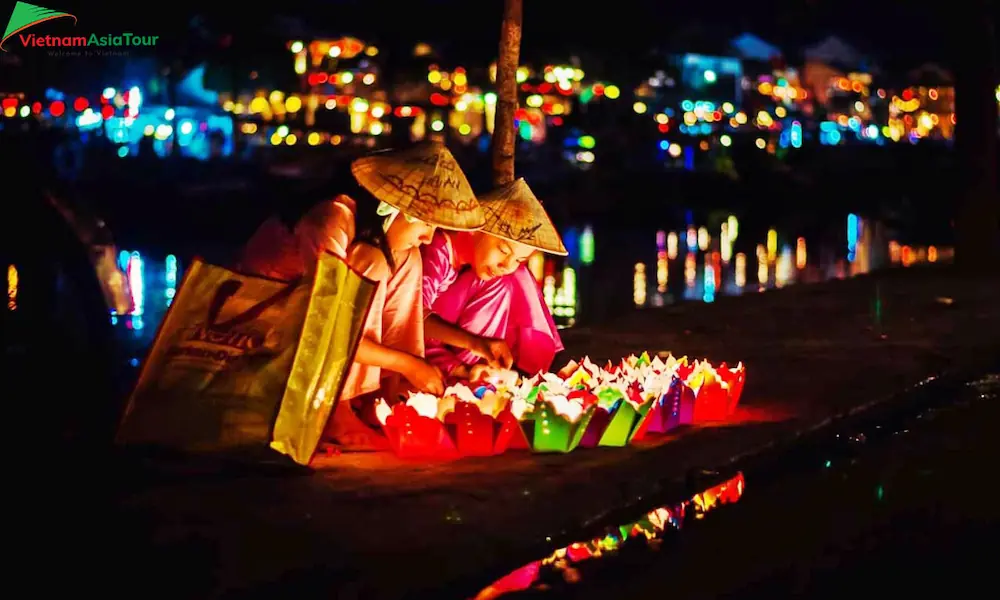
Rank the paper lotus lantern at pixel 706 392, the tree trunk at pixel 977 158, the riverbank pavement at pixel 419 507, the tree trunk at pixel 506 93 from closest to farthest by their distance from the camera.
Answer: the riverbank pavement at pixel 419 507, the paper lotus lantern at pixel 706 392, the tree trunk at pixel 506 93, the tree trunk at pixel 977 158

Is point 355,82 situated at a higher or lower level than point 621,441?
higher

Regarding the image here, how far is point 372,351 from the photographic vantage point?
675cm

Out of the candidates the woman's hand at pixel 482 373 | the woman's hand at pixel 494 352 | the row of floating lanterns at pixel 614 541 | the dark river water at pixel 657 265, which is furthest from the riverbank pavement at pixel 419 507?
the dark river water at pixel 657 265

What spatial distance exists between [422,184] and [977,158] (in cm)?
1221

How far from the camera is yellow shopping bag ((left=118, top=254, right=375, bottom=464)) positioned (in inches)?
243

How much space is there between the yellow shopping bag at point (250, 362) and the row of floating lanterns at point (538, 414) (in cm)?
62

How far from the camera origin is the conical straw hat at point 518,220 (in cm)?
746

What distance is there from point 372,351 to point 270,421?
755mm

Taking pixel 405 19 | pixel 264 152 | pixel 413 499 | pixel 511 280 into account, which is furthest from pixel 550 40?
pixel 413 499

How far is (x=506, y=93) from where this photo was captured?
9312mm

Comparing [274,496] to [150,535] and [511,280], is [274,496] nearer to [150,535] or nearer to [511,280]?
[150,535]

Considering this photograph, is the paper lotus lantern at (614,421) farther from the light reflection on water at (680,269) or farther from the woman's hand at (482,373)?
the light reflection on water at (680,269)

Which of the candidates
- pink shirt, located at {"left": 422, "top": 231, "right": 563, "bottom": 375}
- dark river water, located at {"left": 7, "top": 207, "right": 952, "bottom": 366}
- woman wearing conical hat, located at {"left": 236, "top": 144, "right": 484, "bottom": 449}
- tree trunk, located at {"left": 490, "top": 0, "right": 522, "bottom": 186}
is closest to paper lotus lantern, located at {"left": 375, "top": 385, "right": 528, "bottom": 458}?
woman wearing conical hat, located at {"left": 236, "top": 144, "right": 484, "bottom": 449}

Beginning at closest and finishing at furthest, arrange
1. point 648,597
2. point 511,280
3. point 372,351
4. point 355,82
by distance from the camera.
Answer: point 648,597, point 372,351, point 511,280, point 355,82
